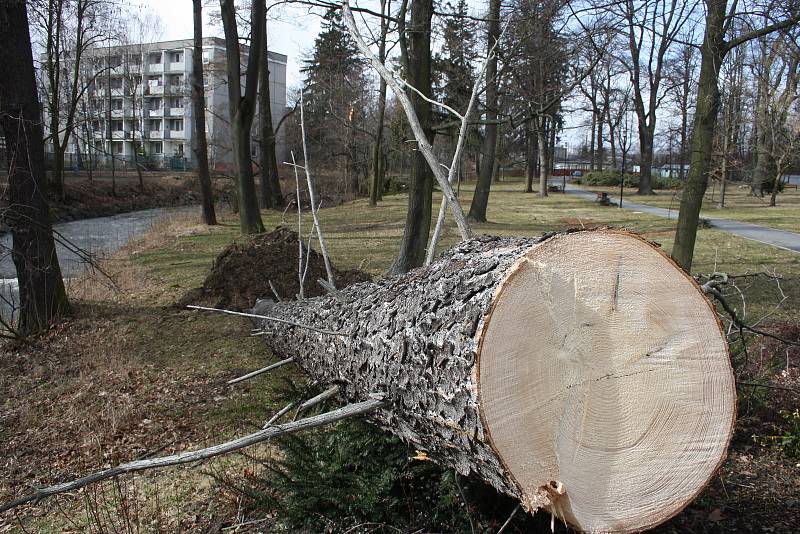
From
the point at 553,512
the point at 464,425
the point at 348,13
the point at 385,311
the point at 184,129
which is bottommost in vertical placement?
the point at 553,512

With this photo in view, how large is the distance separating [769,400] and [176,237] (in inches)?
559

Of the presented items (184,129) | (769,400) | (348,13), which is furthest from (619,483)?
(184,129)

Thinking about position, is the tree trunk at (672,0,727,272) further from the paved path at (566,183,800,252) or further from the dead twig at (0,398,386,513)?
the dead twig at (0,398,386,513)

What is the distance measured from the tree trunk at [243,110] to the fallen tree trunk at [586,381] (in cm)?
1330

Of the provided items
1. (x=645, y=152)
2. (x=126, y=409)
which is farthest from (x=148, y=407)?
(x=645, y=152)

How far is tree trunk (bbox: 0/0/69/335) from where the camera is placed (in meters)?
6.63

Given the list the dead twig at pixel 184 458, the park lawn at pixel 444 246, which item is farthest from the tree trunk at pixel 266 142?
the dead twig at pixel 184 458

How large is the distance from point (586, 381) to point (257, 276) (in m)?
6.33

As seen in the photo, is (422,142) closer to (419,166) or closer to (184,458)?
(184,458)

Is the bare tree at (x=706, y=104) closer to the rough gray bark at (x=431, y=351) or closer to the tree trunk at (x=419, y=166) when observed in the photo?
the tree trunk at (x=419, y=166)

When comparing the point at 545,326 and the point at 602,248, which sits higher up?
the point at 602,248

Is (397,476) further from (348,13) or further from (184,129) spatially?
(184,129)

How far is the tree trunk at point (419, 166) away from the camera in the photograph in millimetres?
8969

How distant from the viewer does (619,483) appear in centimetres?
224
